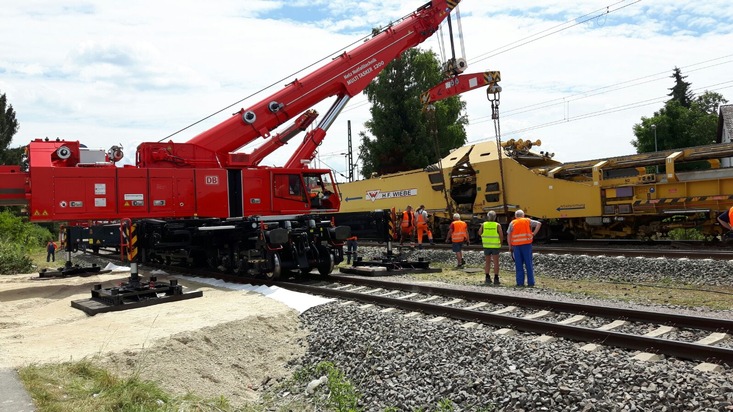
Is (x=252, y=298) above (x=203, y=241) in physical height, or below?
below

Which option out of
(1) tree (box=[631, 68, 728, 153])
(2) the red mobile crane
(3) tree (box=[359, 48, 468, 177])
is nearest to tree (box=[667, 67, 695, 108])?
(1) tree (box=[631, 68, 728, 153])

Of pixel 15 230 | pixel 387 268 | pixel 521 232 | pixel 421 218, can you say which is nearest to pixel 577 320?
pixel 521 232

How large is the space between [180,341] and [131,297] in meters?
3.32

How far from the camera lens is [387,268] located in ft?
44.0

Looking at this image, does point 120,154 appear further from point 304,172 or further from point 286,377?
point 286,377

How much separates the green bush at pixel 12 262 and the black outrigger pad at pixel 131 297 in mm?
9042

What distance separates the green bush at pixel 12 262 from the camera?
55.5ft

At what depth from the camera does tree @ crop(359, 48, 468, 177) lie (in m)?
36.4

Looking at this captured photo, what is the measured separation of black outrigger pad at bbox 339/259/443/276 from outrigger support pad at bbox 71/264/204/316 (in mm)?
4117

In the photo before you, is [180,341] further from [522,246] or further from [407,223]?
[407,223]

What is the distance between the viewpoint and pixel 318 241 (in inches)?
509

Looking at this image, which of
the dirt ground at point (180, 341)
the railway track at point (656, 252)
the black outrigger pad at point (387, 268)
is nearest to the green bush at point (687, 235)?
the railway track at point (656, 252)

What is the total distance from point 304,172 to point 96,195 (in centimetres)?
462

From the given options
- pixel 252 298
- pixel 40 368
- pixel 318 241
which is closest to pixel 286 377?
pixel 40 368
